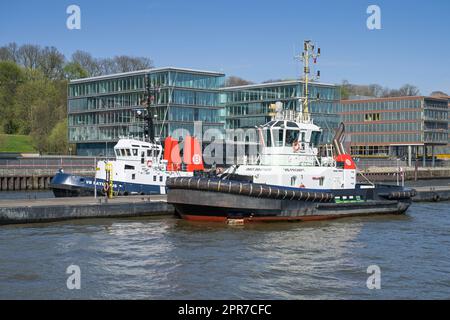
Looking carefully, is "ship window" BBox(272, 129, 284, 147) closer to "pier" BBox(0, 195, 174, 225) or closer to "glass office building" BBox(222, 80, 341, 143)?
"pier" BBox(0, 195, 174, 225)

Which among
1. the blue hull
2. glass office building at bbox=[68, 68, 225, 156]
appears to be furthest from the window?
the blue hull

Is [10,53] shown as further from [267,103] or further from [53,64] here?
[267,103]

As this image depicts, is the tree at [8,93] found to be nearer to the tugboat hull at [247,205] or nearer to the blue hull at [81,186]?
the blue hull at [81,186]

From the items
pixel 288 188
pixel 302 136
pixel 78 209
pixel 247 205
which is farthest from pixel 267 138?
pixel 78 209

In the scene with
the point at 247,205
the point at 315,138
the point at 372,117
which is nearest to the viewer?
the point at 247,205

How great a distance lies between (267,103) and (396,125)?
31220 millimetres

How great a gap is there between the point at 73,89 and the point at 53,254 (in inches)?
2644

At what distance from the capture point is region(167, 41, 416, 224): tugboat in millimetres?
27922

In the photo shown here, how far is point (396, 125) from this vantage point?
338ft


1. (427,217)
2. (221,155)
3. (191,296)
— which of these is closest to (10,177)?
(221,155)

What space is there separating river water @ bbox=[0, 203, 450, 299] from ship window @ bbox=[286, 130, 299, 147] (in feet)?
15.9

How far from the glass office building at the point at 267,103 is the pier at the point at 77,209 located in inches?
2039
